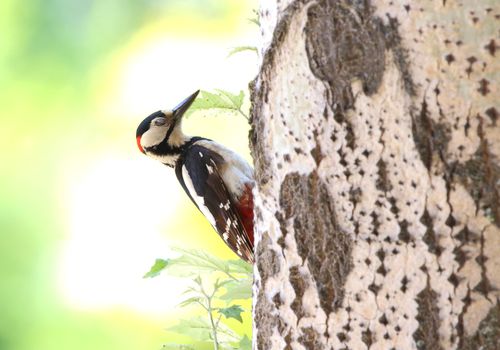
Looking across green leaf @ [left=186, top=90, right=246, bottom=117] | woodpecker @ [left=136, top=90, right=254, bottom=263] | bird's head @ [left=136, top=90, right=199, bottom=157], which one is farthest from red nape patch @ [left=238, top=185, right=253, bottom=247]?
green leaf @ [left=186, top=90, right=246, bottom=117]

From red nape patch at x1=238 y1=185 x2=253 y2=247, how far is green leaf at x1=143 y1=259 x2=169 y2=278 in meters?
0.59

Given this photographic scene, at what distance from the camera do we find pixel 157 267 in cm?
105

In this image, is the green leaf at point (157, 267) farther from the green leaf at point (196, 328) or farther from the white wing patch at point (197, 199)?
the white wing patch at point (197, 199)

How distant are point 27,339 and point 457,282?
7.13ft

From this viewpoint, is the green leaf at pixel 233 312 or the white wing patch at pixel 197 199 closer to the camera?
the green leaf at pixel 233 312

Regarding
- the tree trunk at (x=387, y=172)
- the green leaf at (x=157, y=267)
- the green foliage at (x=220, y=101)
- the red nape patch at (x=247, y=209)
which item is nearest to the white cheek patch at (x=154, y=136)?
the red nape patch at (x=247, y=209)

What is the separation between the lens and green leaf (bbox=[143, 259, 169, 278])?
104 cm

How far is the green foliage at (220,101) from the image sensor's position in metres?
1.14

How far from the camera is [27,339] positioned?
2.79 m

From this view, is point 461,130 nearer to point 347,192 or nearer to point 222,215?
point 347,192

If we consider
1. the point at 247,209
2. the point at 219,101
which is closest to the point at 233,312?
the point at 219,101

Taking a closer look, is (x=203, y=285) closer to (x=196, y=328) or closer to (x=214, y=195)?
(x=196, y=328)

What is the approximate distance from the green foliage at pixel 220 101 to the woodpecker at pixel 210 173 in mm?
455

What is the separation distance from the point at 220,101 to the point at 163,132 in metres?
0.77
